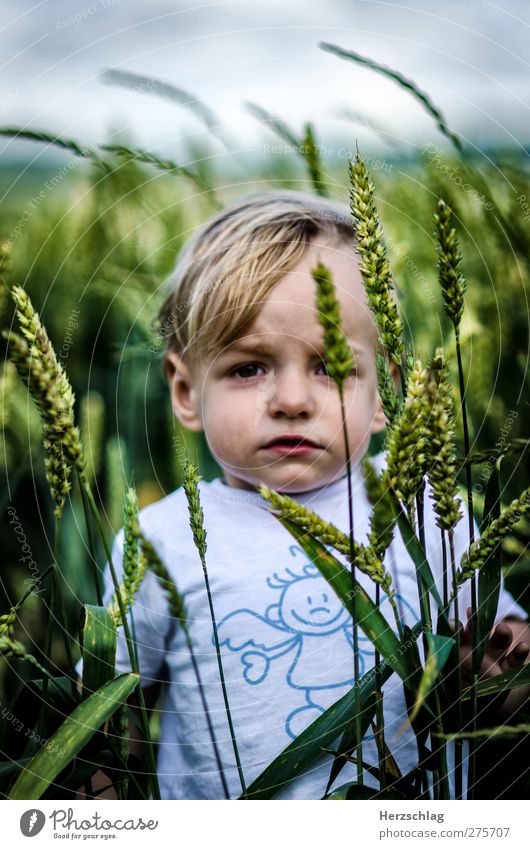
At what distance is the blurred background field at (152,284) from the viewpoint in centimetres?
85

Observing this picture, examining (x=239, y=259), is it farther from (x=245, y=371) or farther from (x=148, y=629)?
(x=148, y=629)

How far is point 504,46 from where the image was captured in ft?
2.52

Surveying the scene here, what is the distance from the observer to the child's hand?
0.64 metres

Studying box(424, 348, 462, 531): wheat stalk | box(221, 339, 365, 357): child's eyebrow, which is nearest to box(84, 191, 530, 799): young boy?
box(221, 339, 365, 357): child's eyebrow

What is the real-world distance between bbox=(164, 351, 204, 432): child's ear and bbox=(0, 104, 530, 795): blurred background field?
6 centimetres

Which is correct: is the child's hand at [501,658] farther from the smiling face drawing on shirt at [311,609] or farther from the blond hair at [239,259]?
the blond hair at [239,259]

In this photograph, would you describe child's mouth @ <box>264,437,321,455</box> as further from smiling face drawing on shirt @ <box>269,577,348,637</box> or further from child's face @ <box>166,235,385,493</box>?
smiling face drawing on shirt @ <box>269,577,348,637</box>

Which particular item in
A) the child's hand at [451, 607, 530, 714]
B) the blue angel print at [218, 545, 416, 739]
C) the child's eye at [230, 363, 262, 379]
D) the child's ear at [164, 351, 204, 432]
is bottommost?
the child's hand at [451, 607, 530, 714]

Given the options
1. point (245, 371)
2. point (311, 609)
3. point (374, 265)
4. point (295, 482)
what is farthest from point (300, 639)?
point (374, 265)

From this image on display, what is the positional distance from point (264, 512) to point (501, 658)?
25cm
